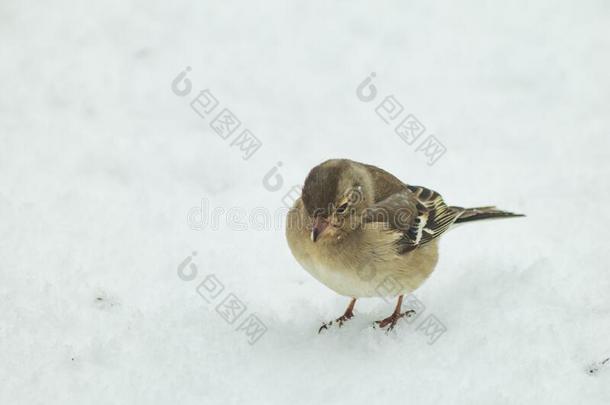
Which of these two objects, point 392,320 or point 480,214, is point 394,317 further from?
point 480,214

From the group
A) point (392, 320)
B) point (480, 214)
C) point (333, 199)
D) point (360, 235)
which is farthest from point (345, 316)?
point (480, 214)

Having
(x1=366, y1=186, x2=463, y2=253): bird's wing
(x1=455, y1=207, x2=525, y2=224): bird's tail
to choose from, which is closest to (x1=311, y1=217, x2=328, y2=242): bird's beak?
(x1=366, y1=186, x2=463, y2=253): bird's wing

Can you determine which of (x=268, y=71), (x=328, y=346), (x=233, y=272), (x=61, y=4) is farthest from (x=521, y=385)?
(x=61, y=4)

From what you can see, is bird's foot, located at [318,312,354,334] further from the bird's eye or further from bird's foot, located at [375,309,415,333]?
the bird's eye

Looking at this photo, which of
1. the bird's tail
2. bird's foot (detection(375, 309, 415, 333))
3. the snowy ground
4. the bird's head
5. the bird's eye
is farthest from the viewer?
the bird's tail

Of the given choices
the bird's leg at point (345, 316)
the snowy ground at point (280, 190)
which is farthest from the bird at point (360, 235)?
the snowy ground at point (280, 190)

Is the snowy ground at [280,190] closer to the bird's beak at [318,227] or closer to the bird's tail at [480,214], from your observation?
the bird's tail at [480,214]
